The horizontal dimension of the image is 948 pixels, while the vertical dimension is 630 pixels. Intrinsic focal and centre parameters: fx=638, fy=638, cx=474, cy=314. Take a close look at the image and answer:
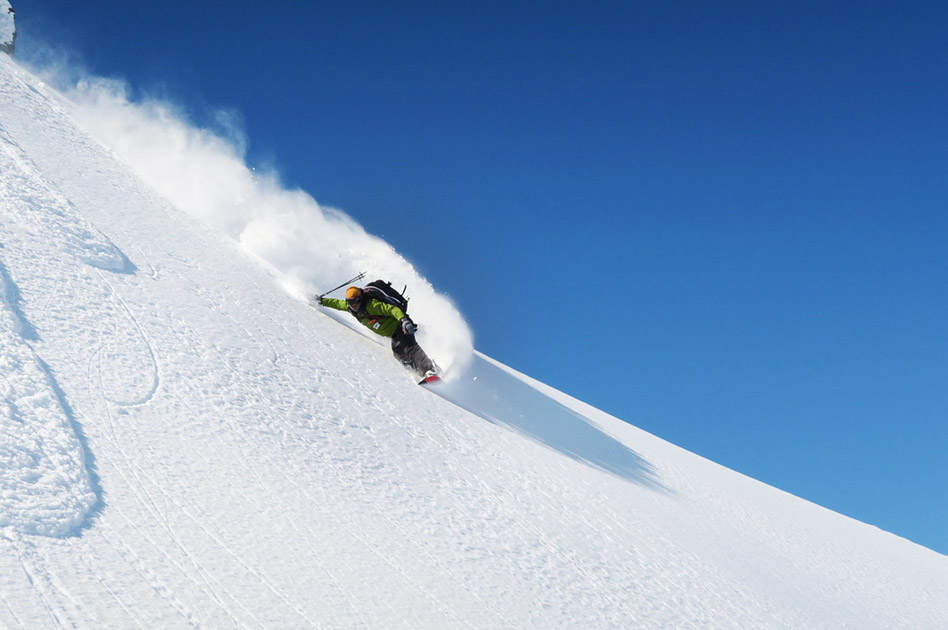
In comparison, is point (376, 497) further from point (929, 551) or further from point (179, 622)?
point (929, 551)

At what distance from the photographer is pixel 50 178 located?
360 inches

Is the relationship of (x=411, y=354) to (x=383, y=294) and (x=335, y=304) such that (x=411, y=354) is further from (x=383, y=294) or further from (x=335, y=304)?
(x=335, y=304)

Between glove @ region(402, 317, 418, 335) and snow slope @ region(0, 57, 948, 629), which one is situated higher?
glove @ region(402, 317, 418, 335)

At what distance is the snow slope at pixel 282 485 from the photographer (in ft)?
12.0

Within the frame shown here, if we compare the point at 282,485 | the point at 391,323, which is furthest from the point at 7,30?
the point at 282,485

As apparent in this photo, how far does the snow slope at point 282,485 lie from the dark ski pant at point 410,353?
40 centimetres

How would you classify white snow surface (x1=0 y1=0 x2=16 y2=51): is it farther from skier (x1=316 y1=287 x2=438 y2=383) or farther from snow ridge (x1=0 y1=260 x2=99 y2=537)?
snow ridge (x1=0 y1=260 x2=99 y2=537)

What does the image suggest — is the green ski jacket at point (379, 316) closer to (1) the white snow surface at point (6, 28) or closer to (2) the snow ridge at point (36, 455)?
(2) the snow ridge at point (36, 455)

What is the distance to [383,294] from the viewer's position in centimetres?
1013

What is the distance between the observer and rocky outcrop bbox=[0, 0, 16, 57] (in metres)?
19.4

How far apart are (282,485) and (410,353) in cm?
489

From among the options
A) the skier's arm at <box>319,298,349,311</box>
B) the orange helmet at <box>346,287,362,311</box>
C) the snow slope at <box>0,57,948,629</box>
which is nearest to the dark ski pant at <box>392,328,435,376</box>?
the snow slope at <box>0,57,948,629</box>

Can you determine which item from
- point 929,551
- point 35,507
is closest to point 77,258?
point 35,507

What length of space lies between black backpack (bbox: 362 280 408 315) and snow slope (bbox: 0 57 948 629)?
0.72 meters
